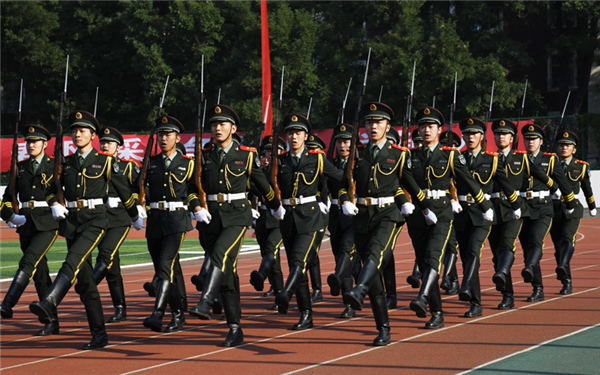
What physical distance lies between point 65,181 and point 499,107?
82.3ft

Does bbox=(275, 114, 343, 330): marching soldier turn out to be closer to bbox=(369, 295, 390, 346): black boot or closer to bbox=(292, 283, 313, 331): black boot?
bbox=(292, 283, 313, 331): black boot

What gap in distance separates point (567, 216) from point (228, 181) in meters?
5.00

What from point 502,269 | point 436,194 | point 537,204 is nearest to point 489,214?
point 436,194

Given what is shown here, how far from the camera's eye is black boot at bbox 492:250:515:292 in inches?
325

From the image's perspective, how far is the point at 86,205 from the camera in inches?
278

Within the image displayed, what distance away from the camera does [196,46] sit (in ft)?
111

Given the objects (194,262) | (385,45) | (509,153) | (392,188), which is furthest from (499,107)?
(392,188)

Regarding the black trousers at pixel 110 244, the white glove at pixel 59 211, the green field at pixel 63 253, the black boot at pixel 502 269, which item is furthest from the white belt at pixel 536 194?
the green field at pixel 63 253

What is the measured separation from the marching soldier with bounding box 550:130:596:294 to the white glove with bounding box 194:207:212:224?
488 centimetres

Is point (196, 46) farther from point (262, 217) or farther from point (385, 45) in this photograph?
point (262, 217)

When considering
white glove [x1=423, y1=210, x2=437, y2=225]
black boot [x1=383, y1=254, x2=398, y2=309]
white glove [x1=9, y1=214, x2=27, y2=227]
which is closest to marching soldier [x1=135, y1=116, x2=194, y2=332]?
white glove [x1=9, y1=214, x2=27, y2=227]

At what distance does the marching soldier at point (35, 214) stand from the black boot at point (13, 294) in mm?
73

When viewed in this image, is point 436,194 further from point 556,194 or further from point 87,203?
point 87,203

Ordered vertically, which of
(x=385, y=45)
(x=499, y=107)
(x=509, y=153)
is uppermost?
(x=385, y=45)
